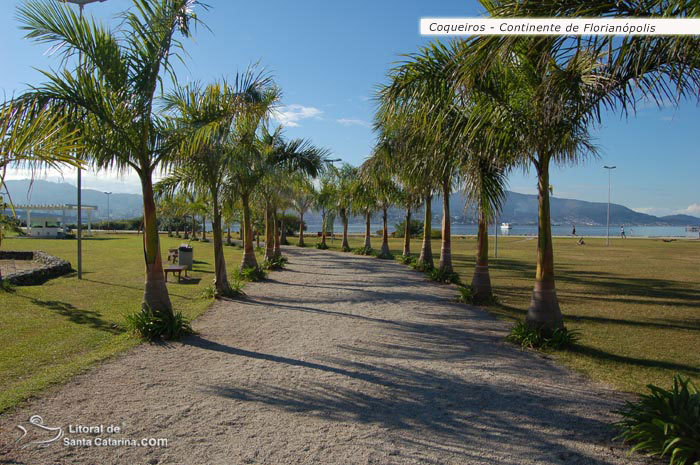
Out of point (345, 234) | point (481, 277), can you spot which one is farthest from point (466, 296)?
point (345, 234)

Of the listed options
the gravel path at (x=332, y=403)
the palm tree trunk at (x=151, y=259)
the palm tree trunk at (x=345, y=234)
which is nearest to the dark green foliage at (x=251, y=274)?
the gravel path at (x=332, y=403)

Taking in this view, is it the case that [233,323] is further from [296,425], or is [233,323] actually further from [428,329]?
[296,425]

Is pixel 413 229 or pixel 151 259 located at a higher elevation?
pixel 413 229

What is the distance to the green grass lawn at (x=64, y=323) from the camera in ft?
17.2

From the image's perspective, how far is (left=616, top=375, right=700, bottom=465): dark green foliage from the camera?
128 inches

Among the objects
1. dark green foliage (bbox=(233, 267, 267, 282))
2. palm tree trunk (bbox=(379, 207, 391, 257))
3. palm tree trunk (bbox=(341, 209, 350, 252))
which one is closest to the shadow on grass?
dark green foliage (bbox=(233, 267, 267, 282))

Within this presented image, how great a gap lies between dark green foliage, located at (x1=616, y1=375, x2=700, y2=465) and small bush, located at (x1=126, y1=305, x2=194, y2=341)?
612 cm

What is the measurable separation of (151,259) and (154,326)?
3.55 feet

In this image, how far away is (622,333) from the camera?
8.09m

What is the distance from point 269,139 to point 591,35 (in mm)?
11845

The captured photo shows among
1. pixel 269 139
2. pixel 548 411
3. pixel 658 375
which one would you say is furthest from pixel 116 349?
pixel 269 139

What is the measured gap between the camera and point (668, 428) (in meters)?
3.46

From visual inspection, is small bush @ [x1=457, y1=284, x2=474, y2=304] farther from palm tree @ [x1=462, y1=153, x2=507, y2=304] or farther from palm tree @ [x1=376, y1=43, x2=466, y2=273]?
palm tree @ [x1=376, y1=43, x2=466, y2=273]

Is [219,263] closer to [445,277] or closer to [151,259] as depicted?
[151,259]
